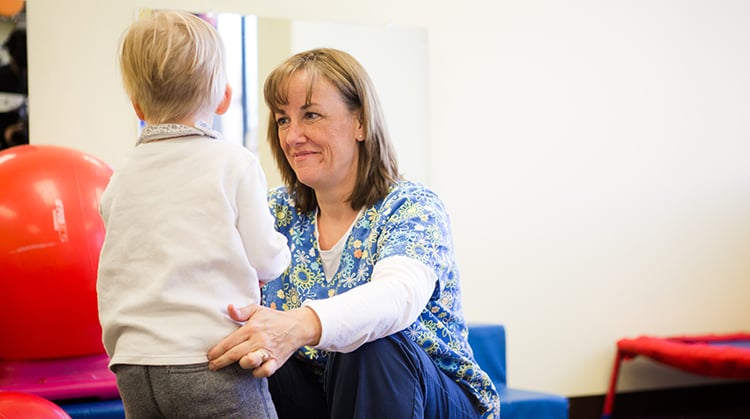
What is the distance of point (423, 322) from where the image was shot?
62.8 inches

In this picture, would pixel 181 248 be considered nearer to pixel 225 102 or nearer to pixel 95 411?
pixel 225 102

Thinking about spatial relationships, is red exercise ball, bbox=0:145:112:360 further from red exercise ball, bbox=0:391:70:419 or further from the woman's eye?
the woman's eye

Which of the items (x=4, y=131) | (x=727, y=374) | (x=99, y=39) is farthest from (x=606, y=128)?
(x=4, y=131)

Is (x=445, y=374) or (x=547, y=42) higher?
(x=547, y=42)

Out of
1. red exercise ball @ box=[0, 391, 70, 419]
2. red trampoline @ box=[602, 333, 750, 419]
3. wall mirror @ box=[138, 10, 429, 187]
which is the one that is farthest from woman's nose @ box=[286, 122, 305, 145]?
red trampoline @ box=[602, 333, 750, 419]

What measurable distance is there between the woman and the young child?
0.61 feet

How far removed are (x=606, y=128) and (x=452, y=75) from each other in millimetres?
733

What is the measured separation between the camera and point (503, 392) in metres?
2.55

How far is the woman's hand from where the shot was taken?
119cm

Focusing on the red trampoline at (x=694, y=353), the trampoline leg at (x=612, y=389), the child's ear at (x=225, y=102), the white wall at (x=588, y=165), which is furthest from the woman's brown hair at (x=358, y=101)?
the trampoline leg at (x=612, y=389)

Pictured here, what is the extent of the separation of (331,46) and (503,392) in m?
1.29

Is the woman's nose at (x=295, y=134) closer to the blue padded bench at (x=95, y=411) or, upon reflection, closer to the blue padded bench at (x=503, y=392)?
the blue padded bench at (x=95, y=411)

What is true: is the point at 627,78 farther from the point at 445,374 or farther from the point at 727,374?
the point at 445,374

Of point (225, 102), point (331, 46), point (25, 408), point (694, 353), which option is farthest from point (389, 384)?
point (694, 353)
